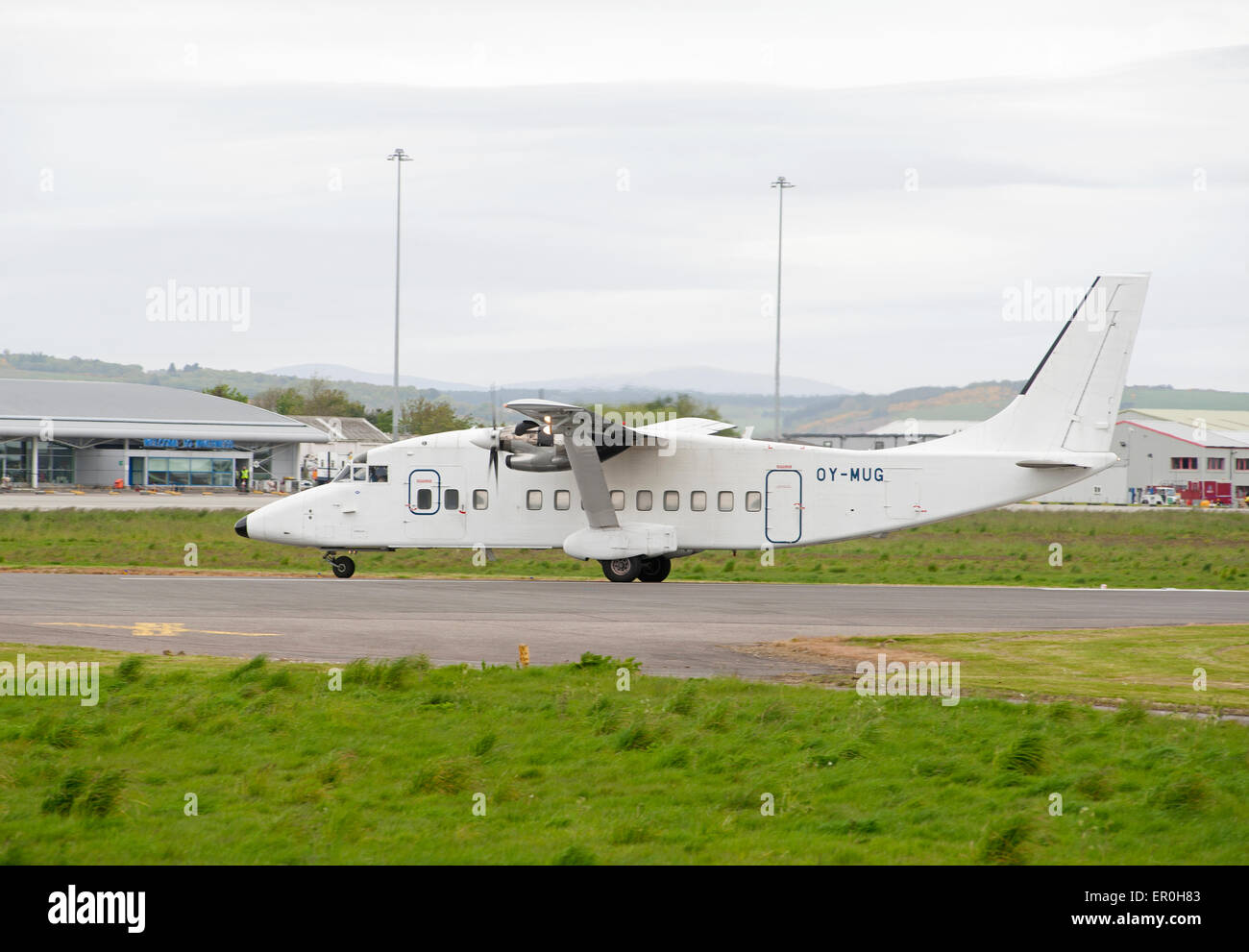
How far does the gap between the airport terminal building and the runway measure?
58.8 metres

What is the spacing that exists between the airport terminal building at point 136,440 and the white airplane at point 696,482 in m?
58.9

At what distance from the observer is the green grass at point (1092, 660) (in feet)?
47.3

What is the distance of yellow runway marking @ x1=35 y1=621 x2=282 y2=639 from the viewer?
1916cm

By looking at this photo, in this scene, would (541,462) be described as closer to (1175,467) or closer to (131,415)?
(131,415)

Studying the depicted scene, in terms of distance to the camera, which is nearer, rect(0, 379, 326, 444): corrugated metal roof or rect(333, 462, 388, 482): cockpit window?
rect(333, 462, 388, 482): cockpit window

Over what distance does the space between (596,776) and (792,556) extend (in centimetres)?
2974

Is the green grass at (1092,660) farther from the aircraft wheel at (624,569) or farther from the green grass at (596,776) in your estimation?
the aircraft wheel at (624,569)

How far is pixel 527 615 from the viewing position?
867 inches

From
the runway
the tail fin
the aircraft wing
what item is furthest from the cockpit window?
the tail fin

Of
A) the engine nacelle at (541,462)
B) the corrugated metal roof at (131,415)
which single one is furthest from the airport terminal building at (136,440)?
the engine nacelle at (541,462)

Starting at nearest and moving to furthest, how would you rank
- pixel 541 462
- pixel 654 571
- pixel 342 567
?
1. pixel 541 462
2. pixel 654 571
3. pixel 342 567

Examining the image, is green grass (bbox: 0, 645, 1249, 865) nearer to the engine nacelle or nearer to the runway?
the runway

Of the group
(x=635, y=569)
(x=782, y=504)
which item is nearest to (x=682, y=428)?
(x=782, y=504)
